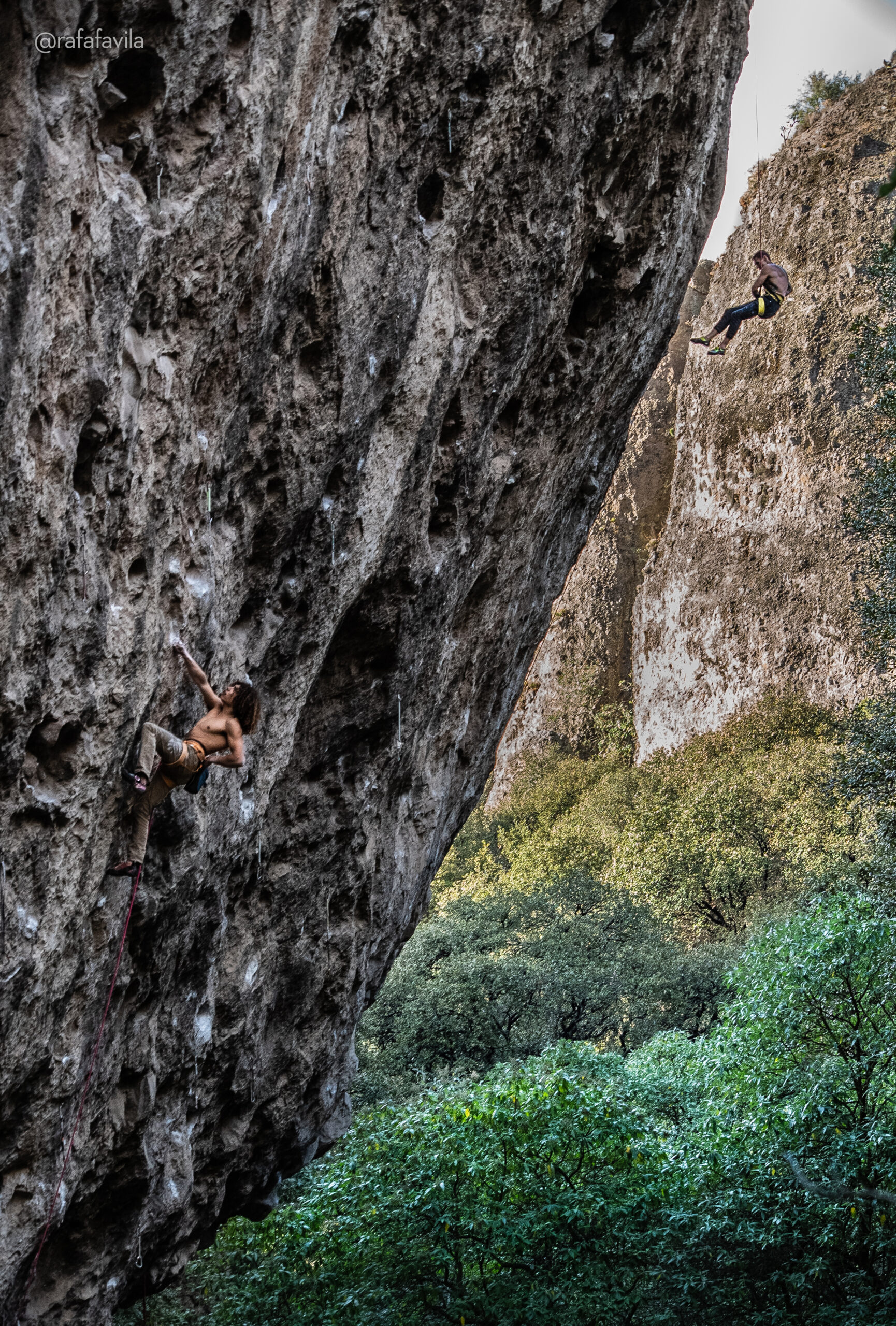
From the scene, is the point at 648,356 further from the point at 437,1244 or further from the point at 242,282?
the point at 437,1244

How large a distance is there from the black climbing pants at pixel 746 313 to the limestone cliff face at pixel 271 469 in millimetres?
7049

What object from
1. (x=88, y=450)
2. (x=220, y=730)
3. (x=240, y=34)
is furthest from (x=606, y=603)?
(x=88, y=450)

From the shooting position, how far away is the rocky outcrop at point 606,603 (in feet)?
156

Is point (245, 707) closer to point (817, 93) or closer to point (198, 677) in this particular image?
point (198, 677)

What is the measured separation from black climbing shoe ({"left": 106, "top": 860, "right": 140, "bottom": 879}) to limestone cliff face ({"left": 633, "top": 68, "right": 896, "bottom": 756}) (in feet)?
103

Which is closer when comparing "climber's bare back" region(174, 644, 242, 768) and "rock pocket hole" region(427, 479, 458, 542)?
"climber's bare back" region(174, 644, 242, 768)

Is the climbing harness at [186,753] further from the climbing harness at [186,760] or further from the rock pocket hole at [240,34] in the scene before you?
the rock pocket hole at [240,34]

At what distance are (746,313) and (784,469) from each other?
20.1 meters

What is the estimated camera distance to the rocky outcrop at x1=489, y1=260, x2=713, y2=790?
47656 mm

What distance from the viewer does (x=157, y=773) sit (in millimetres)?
6523

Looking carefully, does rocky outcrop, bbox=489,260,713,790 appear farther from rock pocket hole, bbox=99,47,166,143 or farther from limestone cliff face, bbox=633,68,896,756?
rock pocket hole, bbox=99,47,166,143

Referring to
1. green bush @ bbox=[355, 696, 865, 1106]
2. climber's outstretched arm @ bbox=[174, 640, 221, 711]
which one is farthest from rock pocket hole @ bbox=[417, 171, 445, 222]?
green bush @ bbox=[355, 696, 865, 1106]

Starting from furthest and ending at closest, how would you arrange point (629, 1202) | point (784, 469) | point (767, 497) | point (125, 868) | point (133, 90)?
point (767, 497) < point (784, 469) < point (629, 1202) < point (125, 868) < point (133, 90)

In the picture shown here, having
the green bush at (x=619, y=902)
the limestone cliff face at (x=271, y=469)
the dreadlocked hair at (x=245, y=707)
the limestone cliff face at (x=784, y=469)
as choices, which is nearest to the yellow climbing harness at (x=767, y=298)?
the limestone cliff face at (x=271, y=469)
